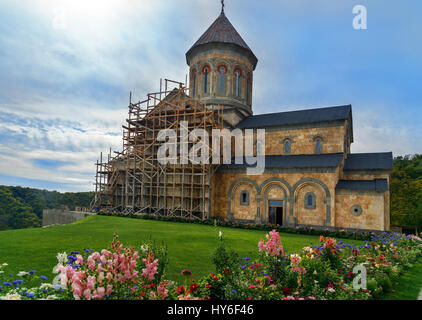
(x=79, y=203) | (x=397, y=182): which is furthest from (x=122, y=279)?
(x=79, y=203)

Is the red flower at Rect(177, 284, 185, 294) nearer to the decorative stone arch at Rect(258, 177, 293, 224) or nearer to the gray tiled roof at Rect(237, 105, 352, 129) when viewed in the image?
the decorative stone arch at Rect(258, 177, 293, 224)

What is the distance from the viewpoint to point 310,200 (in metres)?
21.5

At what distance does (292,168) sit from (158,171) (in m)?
13.3

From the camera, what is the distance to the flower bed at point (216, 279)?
13.2 ft

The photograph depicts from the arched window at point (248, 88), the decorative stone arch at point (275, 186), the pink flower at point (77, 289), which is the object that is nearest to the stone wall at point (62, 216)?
the decorative stone arch at point (275, 186)

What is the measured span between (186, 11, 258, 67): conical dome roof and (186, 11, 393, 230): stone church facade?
0.18m

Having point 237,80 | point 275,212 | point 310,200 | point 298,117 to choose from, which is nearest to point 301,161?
point 310,200

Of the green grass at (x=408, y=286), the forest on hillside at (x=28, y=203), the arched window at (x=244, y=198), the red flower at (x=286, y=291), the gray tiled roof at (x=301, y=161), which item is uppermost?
the gray tiled roof at (x=301, y=161)

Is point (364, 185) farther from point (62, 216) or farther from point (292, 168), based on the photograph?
point (62, 216)

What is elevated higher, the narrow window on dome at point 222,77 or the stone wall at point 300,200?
the narrow window on dome at point 222,77

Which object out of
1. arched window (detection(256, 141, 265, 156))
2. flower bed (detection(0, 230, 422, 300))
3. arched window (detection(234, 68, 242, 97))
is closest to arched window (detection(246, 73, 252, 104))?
arched window (detection(234, 68, 242, 97))

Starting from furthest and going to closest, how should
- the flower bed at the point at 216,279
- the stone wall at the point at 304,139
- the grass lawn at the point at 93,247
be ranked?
the stone wall at the point at 304,139 < the grass lawn at the point at 93,247 < the flower bed at the point at 216,279

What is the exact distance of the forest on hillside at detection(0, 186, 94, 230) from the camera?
4378 cm

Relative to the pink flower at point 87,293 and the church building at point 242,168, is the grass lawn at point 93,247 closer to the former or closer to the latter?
the pink flower at point 87,293
